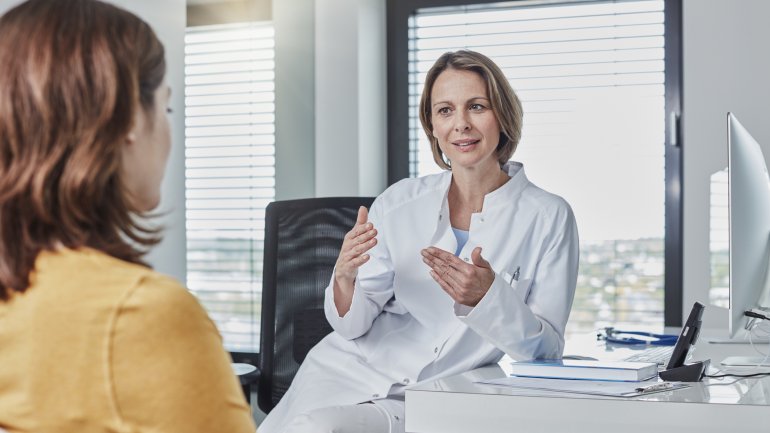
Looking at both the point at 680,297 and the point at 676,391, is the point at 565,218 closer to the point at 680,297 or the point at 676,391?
the point at 676,391

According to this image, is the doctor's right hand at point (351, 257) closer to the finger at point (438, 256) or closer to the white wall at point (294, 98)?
the finger at point (438, 256)

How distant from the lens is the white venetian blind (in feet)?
12.4

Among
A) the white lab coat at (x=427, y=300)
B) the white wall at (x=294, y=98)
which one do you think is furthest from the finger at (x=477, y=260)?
the white wall at (x=294, y=98)

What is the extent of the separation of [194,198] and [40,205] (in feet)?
10.6

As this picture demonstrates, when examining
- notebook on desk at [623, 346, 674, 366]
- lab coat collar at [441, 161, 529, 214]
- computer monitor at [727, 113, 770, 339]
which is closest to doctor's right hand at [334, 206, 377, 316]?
lab coat collar at [441, 161, 529, 214]

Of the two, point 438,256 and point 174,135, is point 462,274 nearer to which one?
point 438,256

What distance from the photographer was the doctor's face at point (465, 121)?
2.21 m

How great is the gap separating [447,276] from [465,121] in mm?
554

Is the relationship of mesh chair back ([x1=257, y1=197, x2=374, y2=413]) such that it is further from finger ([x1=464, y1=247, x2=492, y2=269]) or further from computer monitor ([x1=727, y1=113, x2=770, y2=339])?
computer monitor ([x1=727, y1=113, x2=770, y2=339])

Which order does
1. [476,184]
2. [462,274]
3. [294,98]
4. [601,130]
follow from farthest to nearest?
[294,98]
[601,130]
[476,184]
[462,274]

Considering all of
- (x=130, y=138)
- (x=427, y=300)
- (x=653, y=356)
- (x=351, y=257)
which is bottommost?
(x=653, y=356)

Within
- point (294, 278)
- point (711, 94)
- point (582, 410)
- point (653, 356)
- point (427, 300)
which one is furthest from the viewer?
point (711, 94)

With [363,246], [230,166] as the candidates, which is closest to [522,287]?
[363,246]

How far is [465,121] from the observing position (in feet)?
7.30
